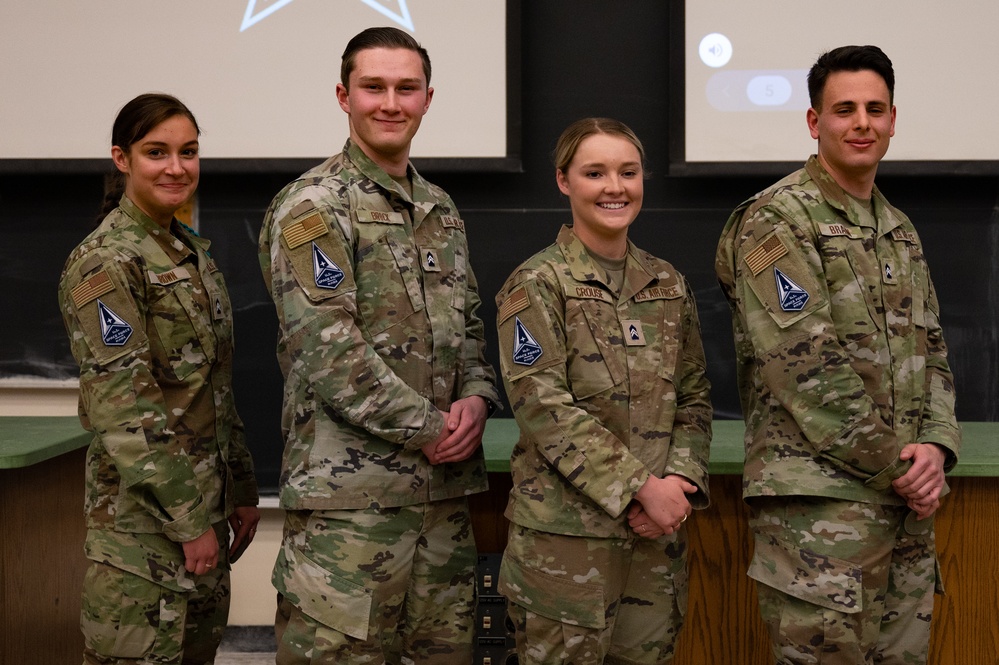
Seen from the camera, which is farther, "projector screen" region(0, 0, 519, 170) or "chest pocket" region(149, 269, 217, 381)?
"projector screen" region(0, 0, 519, 170)

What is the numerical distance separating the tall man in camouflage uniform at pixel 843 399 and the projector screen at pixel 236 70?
4.39ft

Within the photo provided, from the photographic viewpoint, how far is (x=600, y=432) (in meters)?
1.83

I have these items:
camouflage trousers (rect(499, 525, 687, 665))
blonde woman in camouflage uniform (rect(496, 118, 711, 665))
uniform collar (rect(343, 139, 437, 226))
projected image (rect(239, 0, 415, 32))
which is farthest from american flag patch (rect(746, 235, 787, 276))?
projected image (rect(239, 0, 415, 32))

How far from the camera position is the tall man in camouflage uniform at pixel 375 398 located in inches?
71.3

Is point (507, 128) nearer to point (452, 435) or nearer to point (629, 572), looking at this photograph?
point (452, 435)

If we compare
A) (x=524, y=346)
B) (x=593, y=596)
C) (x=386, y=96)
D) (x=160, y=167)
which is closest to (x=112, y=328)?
(x=160, y=167)

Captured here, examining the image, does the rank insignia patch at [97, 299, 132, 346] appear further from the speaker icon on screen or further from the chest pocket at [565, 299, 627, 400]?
the speaker icon on screen

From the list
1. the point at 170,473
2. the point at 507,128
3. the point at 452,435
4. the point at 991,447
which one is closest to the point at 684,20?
the point at 507,128

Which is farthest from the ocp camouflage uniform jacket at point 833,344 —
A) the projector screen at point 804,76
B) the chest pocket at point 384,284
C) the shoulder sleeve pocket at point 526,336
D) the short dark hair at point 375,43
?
the projector screen at point 804,76

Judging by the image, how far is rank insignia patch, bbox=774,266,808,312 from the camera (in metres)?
1.85

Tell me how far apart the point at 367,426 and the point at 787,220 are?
941 millimetres

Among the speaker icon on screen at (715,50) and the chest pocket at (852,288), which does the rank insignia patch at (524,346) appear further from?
the speaker icon on screen at (715,50)

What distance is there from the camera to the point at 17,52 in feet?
10.5

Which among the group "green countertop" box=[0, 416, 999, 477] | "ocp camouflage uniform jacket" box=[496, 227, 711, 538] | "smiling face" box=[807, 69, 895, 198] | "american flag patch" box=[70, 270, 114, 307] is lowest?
"green countertop" box=[0, 416, 999, 477]
